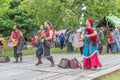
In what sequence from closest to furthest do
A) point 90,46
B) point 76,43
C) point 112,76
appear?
1. point 112,76
2. point 90,46
3. point 76,43

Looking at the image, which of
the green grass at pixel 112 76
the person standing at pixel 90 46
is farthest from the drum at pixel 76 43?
the green grass at pixel 112 76

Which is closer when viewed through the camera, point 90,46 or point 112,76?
point 112,76

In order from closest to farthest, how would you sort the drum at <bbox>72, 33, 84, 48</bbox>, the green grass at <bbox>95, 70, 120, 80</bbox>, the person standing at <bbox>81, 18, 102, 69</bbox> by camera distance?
the green grass at <bbox>95, 70, 120, 80</bbox> → the person standing at <bbox>81, 18, 102, 69</bbox> → the drum at <bbox>72, 33, 84, 48</bbox>

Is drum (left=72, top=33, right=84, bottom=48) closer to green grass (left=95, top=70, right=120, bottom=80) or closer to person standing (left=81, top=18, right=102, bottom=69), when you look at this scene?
person standing (left=81, top=18, right=102, bottom=69)

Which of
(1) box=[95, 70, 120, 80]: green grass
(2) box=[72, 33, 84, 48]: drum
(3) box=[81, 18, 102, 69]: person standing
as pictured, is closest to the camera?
(1) box=[95, 70, 120, 80]: green grass

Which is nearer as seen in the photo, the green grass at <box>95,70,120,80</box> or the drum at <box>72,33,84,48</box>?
the green grass at <box>95,70,120,80</box>

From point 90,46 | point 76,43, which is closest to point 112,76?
point 90,46

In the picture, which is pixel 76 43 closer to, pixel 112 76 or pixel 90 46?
pixel 90 46

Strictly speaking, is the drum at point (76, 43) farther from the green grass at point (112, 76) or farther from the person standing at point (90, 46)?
the green grass at point (112, 76)

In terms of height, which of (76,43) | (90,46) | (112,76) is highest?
(76,43)

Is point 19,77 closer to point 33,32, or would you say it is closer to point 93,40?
point 93,40

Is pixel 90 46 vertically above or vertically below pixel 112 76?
above

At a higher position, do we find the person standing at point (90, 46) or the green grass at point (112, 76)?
the person standing at point (90, 46)

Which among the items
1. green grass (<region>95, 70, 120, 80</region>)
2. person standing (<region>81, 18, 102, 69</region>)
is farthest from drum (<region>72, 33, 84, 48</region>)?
green grass (<region>95, 70, 120, 80</region>)
